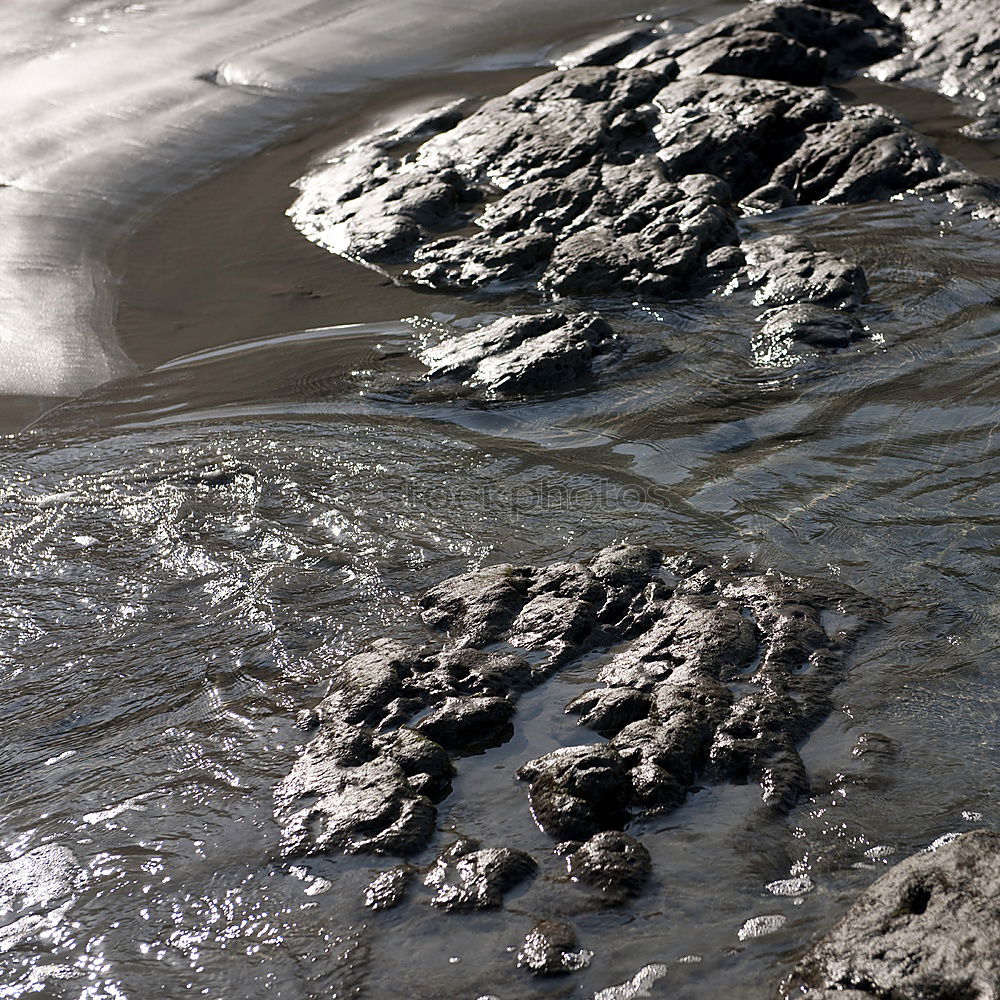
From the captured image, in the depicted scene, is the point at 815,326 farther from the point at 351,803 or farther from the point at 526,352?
the point at 351,803

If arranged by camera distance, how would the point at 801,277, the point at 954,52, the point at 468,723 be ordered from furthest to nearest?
the point at 954,52 → the point at 801,277 → the point at 468,723

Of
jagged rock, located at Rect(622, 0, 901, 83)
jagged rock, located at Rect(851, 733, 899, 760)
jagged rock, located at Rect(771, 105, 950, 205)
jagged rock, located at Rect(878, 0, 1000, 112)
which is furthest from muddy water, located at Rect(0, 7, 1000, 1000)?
jagged rock, located at Rect(878, 0, 1000, 112)

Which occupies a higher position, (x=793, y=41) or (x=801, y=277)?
(x=793, y=41)

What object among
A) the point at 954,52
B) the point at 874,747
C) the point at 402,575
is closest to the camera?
the point at 874,747

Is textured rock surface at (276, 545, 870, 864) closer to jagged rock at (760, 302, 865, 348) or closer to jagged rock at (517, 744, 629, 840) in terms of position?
jagged rock at (517, 744, 629, 840)

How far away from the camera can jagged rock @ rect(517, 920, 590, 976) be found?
2932 millimetres

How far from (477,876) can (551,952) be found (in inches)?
13.1

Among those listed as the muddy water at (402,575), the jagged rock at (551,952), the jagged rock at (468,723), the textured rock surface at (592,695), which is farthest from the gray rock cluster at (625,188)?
the jagged rock at (551,952)

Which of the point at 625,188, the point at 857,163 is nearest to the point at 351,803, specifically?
the point at 625,188

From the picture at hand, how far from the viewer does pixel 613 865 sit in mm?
3178

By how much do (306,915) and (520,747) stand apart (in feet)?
2.93

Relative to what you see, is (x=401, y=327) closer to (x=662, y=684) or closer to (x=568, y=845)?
(x=662, y=684)

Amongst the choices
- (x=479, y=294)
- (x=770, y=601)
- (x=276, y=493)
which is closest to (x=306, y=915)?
(x=770, y=601)

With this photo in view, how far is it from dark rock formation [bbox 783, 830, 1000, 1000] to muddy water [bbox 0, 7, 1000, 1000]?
18 cm
